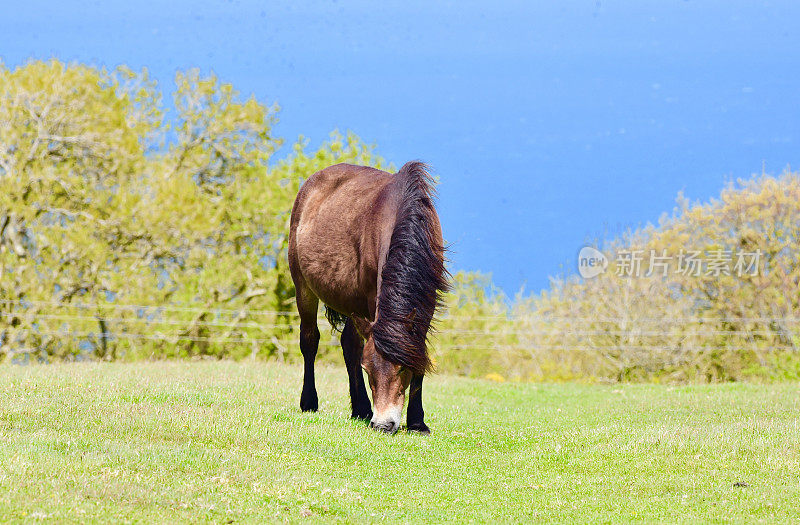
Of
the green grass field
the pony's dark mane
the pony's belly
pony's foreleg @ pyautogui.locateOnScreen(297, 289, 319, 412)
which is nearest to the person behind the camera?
the green grass field

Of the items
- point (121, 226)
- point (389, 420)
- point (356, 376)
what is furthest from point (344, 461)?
point (121, 226)

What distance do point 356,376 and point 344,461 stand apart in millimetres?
2486

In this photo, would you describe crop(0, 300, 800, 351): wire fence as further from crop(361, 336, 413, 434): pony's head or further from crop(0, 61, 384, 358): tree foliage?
crop(361, 336, 413, 434): pony's head

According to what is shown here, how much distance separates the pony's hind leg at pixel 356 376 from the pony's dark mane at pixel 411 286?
6.50ft

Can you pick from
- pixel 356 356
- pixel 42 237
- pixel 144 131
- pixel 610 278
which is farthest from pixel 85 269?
pixel 356 356

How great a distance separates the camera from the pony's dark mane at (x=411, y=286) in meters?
8.38

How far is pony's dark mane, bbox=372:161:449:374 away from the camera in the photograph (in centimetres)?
838

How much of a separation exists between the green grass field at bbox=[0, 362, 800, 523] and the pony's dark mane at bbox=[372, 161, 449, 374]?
1.05 meters

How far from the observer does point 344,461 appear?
26.6ft

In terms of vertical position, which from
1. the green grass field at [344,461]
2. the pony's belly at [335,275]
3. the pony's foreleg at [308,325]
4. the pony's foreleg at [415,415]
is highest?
the pony's belly at [335,275]

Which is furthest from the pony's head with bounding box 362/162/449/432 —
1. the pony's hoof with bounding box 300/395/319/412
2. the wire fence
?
the wire fence

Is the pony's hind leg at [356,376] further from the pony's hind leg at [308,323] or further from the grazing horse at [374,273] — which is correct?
the pony's hind leg at [308,323]

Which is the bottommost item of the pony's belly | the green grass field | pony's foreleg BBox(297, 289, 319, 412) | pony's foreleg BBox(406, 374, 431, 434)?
the green grass field

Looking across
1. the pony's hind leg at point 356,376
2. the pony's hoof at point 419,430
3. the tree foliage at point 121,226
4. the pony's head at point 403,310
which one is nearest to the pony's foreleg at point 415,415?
the pony's hoof at point 419,430
